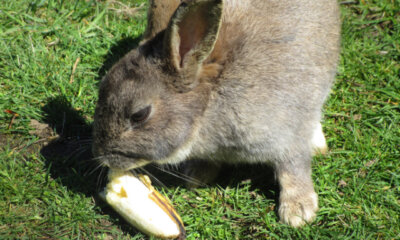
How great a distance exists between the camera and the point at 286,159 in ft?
11.4

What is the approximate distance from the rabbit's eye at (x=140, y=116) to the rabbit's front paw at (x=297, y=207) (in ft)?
3.64

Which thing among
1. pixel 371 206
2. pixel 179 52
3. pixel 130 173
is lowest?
pixel 371 206

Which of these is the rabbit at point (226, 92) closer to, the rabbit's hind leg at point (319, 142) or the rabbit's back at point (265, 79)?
the rabbit's back at point (265, 79)

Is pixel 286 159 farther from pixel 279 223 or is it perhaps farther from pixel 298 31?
pixel 298 31

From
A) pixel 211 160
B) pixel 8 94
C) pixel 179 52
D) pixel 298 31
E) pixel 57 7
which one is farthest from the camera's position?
pixel 57 7

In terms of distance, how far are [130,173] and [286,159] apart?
0.99 metres

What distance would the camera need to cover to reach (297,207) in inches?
138

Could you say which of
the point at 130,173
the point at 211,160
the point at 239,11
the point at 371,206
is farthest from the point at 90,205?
the point at 371,206

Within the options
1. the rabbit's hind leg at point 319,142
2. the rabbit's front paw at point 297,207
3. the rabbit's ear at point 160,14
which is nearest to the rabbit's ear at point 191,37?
the rabbit's ear at point 160,14

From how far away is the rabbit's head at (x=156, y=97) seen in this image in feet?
9.86

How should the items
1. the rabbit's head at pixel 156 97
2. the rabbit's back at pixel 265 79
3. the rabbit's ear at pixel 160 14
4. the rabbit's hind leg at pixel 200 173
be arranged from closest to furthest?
the rabbit's head at pixel 156 97 < the rabbit's back at pixel 265 79 < the rabbit's ear at pixel 160 14 < the rabbit's hind leg at pixel 200 173

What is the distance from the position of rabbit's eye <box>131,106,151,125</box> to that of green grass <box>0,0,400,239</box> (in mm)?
775

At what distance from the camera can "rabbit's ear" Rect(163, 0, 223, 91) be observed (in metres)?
2.85

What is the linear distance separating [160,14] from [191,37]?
0.54m
